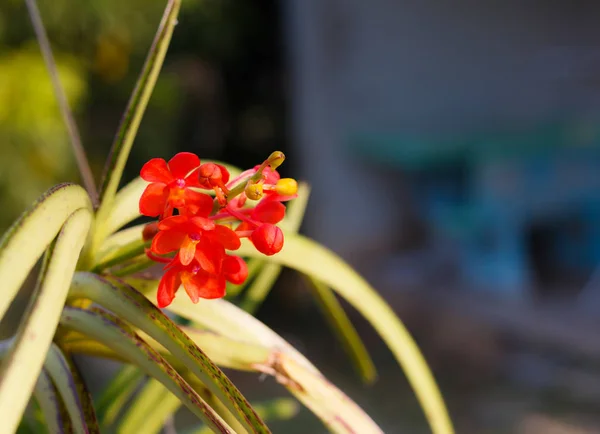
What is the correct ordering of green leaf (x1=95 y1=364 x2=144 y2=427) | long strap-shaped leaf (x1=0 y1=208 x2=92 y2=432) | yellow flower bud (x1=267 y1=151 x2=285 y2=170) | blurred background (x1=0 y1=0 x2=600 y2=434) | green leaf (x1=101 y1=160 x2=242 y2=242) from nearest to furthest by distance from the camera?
1. long strap-shaped leaf (x1=0 y1=208 x2=92 y2=432)
2. yellow flower bud (x1=267 y1=151 x2=285 y2=170)
3. green leaf (x1=101 y1=160 x2=242 y2=242)
4. green leaf (x1=95 y1=364 x2=144 y2=427)
5. blurred background (x1=0 y1=0 x2=600 y2=434)

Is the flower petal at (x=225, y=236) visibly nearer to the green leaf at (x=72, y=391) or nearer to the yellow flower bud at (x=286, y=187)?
the yellow flower bud at (x=286, y=187)

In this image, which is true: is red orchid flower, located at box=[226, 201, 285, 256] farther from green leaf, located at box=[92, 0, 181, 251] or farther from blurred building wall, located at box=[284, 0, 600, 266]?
blurred building wall, located at box=[284, 0, 600, 266]

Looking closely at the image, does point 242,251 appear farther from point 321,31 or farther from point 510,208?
point 321,31

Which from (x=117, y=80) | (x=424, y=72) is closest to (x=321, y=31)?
(x=424, y=72)

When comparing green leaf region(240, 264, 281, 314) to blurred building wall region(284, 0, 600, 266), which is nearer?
green leaf region(240, 264, 281, 314)

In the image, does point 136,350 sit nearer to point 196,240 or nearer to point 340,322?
point 196,240

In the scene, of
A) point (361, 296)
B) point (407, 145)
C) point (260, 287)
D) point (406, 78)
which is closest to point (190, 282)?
point (361, 296)

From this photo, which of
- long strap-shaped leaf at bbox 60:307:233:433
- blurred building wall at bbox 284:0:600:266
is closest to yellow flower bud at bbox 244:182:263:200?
long strap-shaped leaf at bbox 60:307:233:433
